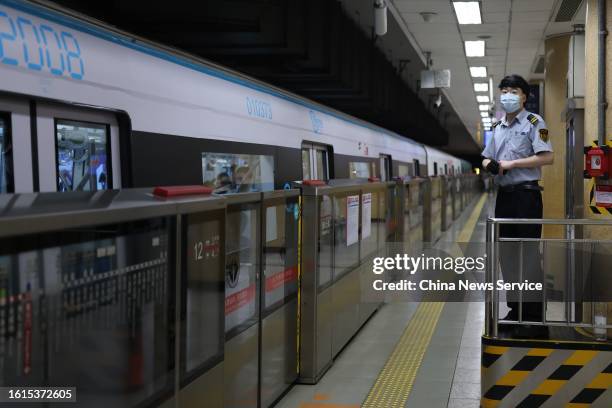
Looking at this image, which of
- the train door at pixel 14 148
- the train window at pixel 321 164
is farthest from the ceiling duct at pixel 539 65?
the train door at pixel 14 148

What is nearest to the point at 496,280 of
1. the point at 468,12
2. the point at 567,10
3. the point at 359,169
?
the point at 468,12

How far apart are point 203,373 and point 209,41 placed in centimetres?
440

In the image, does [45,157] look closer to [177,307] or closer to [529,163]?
[177,307]

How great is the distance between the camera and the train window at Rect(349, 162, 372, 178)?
1052 centimetres

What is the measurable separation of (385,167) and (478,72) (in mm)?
2593

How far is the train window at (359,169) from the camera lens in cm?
1052

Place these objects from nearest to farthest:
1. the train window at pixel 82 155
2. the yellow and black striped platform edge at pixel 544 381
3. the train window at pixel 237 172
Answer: the train window at pixel 82 155
the yellow and black striped platform edge at pixel 544 381
the train window at pixel 237 172

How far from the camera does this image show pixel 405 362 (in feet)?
17.4

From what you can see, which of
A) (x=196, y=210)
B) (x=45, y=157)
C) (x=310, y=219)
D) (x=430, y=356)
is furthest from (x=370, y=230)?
(x=196, y=210)

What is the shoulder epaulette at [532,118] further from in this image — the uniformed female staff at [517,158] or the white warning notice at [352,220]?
the white warning notice at [352,220]

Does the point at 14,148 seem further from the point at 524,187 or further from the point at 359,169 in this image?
the point at 359,169

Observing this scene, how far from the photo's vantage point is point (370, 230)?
6.75 meters

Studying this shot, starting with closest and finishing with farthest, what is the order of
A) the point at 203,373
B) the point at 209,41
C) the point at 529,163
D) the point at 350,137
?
the point at 203,373 → the point at 529,163 → the point at 209,41 → the point at 350,137

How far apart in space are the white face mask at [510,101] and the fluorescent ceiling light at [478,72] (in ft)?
32.2
